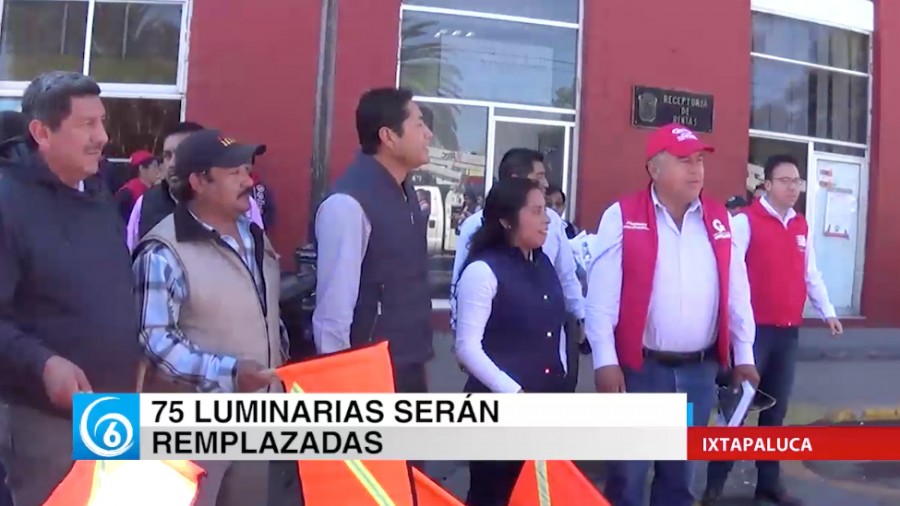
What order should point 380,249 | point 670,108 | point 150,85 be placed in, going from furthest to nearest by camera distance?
point 670,108, point 150,85, point 380,249

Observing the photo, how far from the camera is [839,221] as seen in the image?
11.1 meters

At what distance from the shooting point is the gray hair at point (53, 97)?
2775 mm

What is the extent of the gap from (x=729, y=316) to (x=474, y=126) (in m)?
5.69

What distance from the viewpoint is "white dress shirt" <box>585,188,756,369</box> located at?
3.64m

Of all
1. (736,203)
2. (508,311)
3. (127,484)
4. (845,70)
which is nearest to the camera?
(127,484)

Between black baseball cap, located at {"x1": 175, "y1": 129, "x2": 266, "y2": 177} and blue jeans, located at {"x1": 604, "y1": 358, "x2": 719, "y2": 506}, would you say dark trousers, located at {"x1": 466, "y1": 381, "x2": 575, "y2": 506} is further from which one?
black baseball cap, located at {"x1": 175, "y1": 129, "x2": 266, "y2": 177}

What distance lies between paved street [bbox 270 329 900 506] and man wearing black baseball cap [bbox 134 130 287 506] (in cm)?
49

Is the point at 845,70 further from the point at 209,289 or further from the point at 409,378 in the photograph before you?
the point at 209,289

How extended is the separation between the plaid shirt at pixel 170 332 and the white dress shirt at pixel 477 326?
38.6 inches

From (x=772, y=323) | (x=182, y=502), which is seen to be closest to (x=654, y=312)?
(x=772, y=323)

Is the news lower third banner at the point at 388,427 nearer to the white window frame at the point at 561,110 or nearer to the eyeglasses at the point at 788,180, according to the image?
the eyeglasses at the point at 788,180

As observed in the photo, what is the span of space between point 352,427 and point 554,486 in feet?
2.54

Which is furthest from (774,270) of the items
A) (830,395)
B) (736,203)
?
(736,203)

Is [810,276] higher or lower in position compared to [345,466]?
higher
